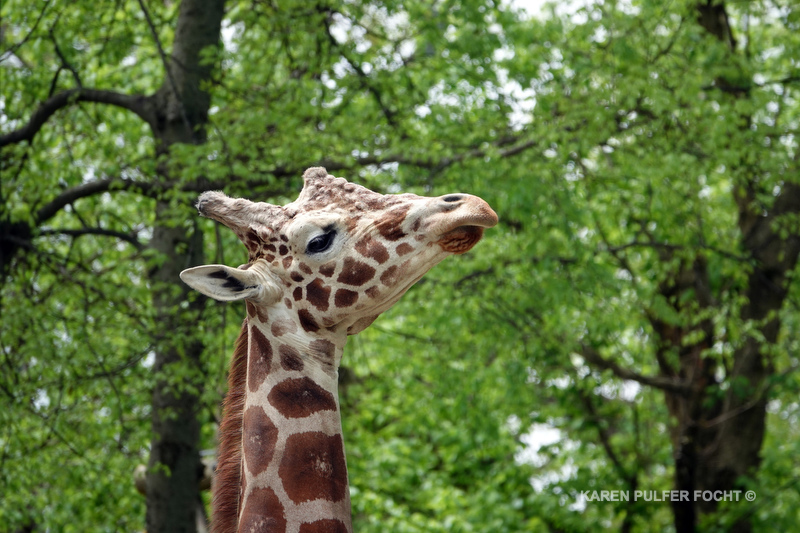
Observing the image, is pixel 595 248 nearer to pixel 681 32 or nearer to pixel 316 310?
pixel 681 32

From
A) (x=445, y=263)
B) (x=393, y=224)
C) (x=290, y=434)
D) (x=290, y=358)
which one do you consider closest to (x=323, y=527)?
(x=290, y=434)

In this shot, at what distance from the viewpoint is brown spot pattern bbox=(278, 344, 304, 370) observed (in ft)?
10.7

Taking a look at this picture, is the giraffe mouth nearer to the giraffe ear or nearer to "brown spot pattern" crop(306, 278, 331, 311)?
"brown spot pattern" crop(306, 278, 331, 311)

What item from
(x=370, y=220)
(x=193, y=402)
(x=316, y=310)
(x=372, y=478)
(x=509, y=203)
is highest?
(x=509, y=203)

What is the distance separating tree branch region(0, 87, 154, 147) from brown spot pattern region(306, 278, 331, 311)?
5626mm

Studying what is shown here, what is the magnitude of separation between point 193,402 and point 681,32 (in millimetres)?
6606

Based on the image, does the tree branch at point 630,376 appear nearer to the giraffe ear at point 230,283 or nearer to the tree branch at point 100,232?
the tree branch at point 100,232

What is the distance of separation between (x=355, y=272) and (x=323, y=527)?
910 millimetres

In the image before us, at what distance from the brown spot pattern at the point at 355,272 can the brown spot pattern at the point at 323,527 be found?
0.85 m

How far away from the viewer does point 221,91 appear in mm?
9984

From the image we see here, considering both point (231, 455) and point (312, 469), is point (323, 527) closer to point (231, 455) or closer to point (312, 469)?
point (312, 469)

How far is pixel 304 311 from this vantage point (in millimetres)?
3311

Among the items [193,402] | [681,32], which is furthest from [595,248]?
[193,402]

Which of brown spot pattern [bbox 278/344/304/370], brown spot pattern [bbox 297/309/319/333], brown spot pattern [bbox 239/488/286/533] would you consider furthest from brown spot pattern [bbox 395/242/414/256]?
brown spot pattern [bbox 239/488/286/533]
